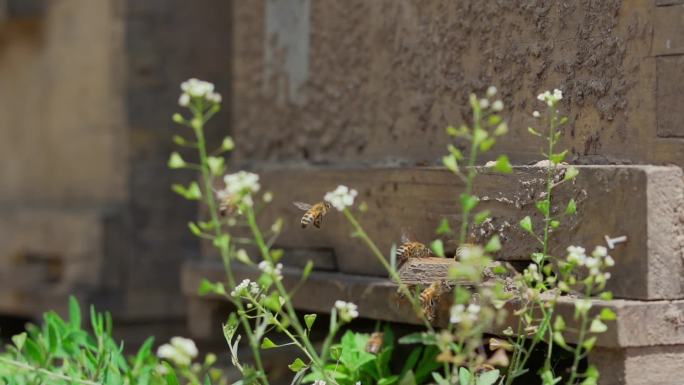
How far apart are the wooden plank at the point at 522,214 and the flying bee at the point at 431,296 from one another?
22 centimetres

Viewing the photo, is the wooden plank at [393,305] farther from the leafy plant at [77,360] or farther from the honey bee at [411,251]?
the leafy plant at [77,360]

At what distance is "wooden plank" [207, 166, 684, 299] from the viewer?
248cm

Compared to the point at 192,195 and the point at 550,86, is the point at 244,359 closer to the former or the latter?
the point at 550,86

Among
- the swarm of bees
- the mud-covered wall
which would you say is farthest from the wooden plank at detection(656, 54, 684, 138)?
the swarm of bees

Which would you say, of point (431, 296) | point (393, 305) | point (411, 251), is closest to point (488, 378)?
point (431, 296)

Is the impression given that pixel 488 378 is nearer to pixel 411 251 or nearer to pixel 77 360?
pixel 411 251

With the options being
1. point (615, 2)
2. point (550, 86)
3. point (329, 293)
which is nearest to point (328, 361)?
point (329, 293)

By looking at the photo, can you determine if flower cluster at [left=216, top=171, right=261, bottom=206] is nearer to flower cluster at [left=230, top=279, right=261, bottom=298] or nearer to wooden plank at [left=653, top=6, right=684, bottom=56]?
flower cluster at [left=230, top=279, right=261, bottom=298]

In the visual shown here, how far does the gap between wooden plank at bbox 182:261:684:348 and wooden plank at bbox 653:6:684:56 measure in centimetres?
52

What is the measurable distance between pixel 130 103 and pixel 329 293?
2217 millimetres

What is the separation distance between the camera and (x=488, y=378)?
2361mm

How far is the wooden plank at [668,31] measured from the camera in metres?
2.53

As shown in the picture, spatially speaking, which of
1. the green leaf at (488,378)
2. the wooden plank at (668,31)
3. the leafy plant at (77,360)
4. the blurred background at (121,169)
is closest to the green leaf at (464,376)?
the green leaf at (488,378)

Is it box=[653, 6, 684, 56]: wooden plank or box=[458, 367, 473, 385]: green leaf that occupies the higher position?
box=[653, 6, 684, 56]: wooden plank
